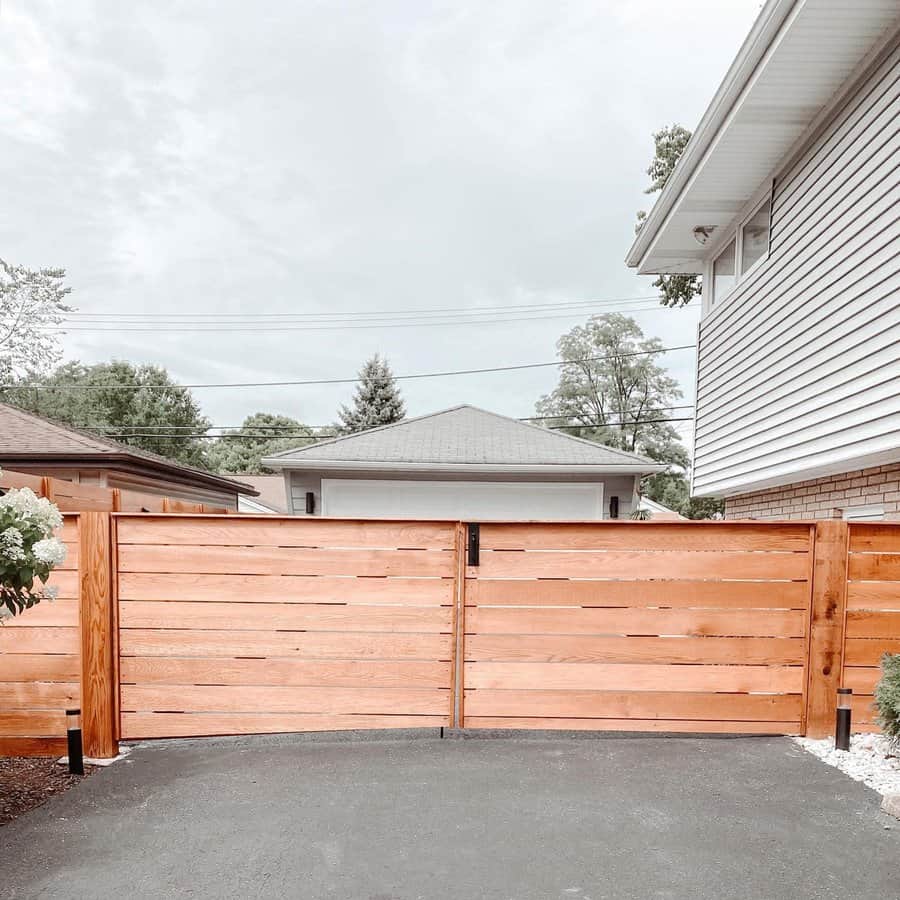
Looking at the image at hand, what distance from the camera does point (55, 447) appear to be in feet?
30.9

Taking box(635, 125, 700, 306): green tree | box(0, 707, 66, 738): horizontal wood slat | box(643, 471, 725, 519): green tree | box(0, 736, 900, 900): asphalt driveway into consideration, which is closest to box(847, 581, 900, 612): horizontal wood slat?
box(0, 736, 900, 900): asphalt driveway

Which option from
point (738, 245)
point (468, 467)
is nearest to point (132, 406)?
point (468, 467)

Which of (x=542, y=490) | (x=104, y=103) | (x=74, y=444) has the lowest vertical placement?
(x=542, y=490)

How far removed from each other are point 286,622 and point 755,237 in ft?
20.9

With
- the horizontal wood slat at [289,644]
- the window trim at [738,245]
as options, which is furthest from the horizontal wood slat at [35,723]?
the window trim at [738,245]

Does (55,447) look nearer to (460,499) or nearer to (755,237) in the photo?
(460,499)

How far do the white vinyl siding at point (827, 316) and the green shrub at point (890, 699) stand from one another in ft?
5.05

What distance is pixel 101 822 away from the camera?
3.09 metres

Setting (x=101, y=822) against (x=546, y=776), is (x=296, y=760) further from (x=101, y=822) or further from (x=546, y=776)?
(x=546, y=776)

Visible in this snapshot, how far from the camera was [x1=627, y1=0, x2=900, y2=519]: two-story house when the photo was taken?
15.5ft

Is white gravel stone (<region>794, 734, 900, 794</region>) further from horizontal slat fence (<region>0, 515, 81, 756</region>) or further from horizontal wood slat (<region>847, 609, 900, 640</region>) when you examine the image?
horizontal slat fence (<region>0, 515, 81, 756</region>)

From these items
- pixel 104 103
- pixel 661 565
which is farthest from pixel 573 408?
pixel 661 565

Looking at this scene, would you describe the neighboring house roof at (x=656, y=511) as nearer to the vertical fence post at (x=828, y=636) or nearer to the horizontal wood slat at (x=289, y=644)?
the vertical fence post at (x=828, y=636)

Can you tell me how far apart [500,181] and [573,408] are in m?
11.1
